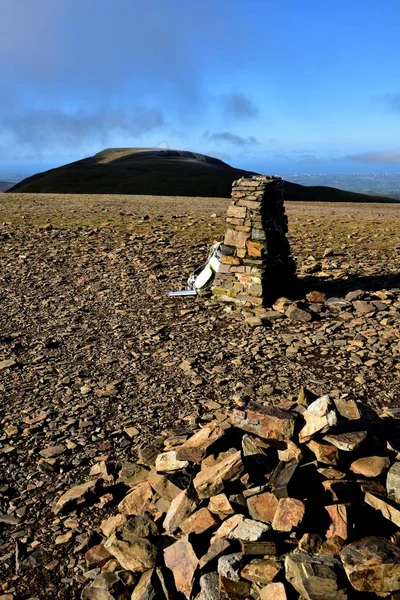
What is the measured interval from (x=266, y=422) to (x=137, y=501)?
1.89m

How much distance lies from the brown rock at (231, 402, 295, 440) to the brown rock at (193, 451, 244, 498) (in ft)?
2.30

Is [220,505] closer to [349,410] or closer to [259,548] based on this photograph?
[259,548]

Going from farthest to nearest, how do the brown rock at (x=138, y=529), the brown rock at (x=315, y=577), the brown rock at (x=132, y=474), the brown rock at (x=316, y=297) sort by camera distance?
1. the brown rock at (x=316, y=297)
2. the brown rock at (x=132, y=474)
3. the brown rock at (x=138, y=529)
4. the brown rock at (x=315, y=577)

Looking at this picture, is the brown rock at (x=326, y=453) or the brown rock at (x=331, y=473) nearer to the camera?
the brown rock at (x=331, y=473)

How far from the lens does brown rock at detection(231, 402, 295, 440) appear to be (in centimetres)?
649

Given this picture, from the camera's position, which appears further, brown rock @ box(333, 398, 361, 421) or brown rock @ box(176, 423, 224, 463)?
brown rock @ box(333, 398, 361, 421)

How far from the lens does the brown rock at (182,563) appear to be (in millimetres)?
5051

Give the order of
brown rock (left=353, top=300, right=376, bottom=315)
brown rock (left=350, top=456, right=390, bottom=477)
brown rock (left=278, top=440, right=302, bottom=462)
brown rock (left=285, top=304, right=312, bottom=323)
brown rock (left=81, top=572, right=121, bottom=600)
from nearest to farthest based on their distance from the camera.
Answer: brown rock (left=81, top=572, right=121, bottom=600), brown rock (left=350, top=456, right=390, bottom=477), brown rock (left=278, top=440, right=302, bottom=462), brown rock (left=285, top=304, right=312, bottom=323), brown rock (left=353, top=300, right=376, bottom=315)

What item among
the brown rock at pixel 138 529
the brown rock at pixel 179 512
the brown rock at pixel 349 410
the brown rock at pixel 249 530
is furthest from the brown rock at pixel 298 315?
the brown rock at pixel 249 530

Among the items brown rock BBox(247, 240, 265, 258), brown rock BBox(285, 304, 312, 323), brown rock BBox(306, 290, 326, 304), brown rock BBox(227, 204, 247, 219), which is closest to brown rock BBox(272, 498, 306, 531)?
brown rock BBox(285, 304, 312, 323)

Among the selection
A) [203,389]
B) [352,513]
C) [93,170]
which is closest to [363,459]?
[352,513]

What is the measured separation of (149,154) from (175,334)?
499 ft

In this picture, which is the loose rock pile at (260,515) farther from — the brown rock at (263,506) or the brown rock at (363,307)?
the brown rock at (363,307)

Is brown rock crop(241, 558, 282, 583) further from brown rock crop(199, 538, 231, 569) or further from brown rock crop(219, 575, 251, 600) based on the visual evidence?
brown rock crop(199, 538, 231, 569)
